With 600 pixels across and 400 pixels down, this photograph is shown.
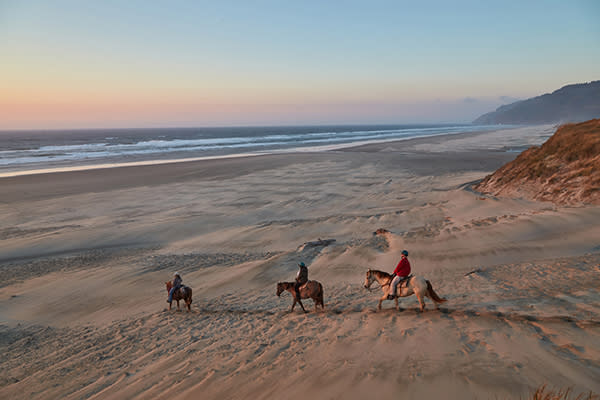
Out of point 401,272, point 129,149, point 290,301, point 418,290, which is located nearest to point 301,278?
point 290,301

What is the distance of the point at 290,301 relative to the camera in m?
10.6

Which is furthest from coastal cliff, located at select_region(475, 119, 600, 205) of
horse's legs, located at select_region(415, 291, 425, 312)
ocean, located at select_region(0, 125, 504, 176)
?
ocean, located at select_region(0, 125, 504, 176)

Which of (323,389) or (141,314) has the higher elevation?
(323,389)

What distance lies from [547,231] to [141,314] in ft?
50.7

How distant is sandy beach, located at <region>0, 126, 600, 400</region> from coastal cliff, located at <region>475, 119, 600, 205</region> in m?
1.48

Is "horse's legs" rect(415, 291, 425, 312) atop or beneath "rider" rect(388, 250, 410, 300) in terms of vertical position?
beneath

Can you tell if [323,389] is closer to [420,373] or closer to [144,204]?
[420,373]

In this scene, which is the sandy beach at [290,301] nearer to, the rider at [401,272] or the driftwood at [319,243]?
the driftwood at [319,243]

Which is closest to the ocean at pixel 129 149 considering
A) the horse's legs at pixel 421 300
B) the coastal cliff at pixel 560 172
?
the coastal cliff at pixel 560 172

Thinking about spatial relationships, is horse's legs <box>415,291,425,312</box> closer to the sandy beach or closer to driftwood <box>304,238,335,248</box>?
the sandy beach

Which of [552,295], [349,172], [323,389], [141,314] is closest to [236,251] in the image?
[141,314]

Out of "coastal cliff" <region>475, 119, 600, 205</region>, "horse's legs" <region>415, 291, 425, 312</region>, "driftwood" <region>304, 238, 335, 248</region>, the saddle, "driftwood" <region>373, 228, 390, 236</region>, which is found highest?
"coastal cliff" <region>475, 119, 600, 205</region>

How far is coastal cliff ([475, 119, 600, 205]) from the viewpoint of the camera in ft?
53.3

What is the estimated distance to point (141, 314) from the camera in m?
10.2
